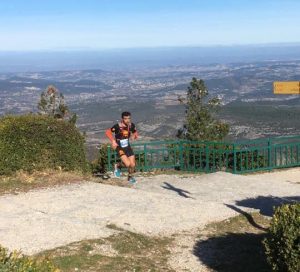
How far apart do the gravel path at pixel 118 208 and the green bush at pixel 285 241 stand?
114 inches

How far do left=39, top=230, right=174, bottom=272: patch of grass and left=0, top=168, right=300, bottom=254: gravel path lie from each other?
28 cm

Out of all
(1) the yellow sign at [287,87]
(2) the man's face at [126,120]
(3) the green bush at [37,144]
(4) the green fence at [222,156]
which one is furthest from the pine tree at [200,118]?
(1) the yellow sign at [287,87]

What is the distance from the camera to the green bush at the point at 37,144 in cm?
1272

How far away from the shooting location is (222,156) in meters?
18.5

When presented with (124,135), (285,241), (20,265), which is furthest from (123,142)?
(20,265)

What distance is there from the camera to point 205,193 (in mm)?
12484

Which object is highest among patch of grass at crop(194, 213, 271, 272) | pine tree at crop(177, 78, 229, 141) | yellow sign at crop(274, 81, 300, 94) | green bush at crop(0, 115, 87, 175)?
yellow sign at crop(274, 81, 300, 94)

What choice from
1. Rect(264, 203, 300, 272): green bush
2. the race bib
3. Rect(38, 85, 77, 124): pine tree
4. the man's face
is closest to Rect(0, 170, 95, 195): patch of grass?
the race bib

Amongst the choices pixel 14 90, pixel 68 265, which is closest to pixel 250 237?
pixel 68 265

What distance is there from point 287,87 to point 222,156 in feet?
35.0

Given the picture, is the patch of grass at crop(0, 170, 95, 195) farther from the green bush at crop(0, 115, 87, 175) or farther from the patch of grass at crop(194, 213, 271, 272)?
the patch of grass at crop(194, 213, 271, 272)

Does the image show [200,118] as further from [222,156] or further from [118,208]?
[118,208]

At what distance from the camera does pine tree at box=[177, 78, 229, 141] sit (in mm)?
30078

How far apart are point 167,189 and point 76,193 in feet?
8.88
